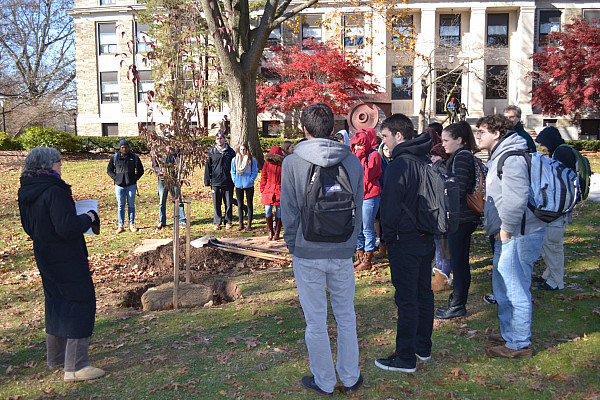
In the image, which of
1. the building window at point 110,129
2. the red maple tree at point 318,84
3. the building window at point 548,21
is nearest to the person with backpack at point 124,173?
the red maple tree at point 318,84

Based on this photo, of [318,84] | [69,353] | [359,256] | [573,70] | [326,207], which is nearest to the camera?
[326,207]

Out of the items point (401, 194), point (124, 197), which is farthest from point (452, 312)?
point (124, 197)

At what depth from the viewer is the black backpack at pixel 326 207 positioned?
3633 millimetres

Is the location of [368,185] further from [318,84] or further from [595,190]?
[318,84]

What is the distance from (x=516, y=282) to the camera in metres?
4.48

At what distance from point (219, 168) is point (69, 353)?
6602 mm

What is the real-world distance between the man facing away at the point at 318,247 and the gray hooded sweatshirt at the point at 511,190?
137 cm

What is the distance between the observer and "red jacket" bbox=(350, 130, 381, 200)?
745 cm

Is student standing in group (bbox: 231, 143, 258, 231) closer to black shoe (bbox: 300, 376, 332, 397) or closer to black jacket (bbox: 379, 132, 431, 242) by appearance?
black jacket (bbox: 379, 132, 431, 242)

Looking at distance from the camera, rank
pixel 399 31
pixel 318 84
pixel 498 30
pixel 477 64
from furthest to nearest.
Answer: pixel 498 30
pixel 477 64
pixel 318 84
pixel 399 31

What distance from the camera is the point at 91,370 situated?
14.8 ft

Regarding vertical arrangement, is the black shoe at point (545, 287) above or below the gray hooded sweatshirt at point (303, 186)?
below

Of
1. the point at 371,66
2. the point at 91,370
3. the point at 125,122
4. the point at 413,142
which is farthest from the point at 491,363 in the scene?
the point at 125,122

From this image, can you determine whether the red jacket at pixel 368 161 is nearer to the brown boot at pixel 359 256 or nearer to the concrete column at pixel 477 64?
the brown boot at pixel 359 256
